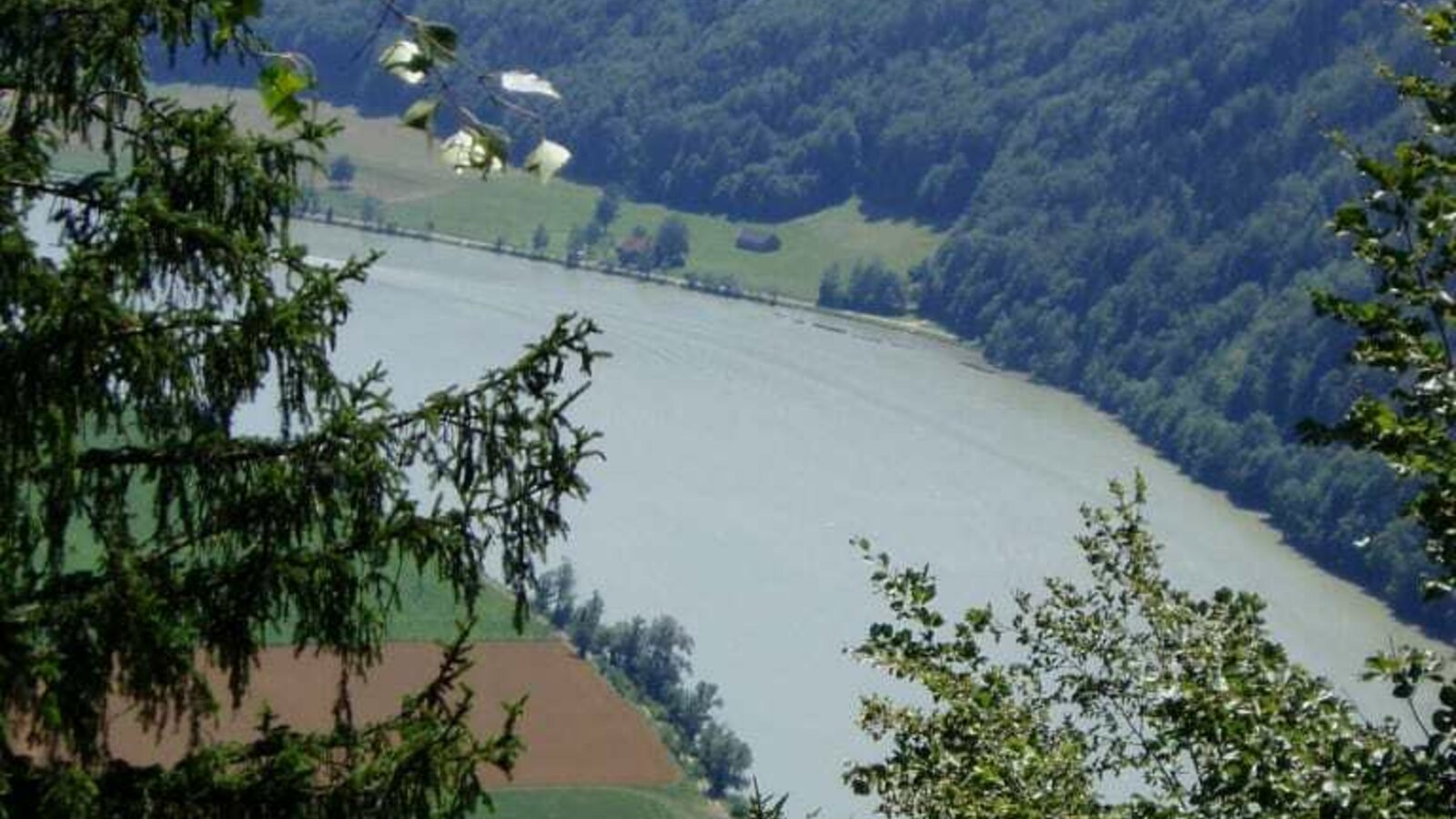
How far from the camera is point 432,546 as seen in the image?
3.24 m

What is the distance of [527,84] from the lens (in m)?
1.82

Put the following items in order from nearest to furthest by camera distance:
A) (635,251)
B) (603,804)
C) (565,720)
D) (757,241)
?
1. (603,804)
2. (565,720)
3. (635,251)
4. (757,241)

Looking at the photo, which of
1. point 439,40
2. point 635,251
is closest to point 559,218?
point 635,251

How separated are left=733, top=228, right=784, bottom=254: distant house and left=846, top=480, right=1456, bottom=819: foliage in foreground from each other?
61.5 m

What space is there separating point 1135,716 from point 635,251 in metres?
56.3

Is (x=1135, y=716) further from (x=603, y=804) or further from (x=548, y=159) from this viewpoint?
(x=603, y=804)

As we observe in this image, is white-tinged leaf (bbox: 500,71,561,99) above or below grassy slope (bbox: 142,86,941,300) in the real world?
above

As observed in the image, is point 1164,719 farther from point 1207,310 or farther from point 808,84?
point 808,84

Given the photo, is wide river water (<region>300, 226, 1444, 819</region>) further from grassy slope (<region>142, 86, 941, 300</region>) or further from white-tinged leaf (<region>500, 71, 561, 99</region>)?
white-tinged leaf (<region>500, 71, 561, 99</region>)

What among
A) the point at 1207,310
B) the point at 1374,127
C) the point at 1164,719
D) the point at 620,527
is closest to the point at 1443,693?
the point at 1164,719

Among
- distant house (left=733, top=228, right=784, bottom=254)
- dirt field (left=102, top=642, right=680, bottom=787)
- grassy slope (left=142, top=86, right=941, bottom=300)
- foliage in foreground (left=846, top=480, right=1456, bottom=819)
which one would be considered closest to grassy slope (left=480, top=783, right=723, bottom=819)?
dirt field (left=102, top=642, right=680, bottom=787)

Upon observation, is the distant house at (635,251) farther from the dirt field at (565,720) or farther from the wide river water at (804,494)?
the dirt field at (565,720)

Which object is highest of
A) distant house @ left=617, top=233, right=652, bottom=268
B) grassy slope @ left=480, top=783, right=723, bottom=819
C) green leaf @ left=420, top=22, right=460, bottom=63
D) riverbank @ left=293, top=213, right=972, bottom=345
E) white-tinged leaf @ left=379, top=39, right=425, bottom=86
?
green leaf @ left=420, top=22, right=460, bottom=63

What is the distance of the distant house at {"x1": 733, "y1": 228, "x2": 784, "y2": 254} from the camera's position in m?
65.9
